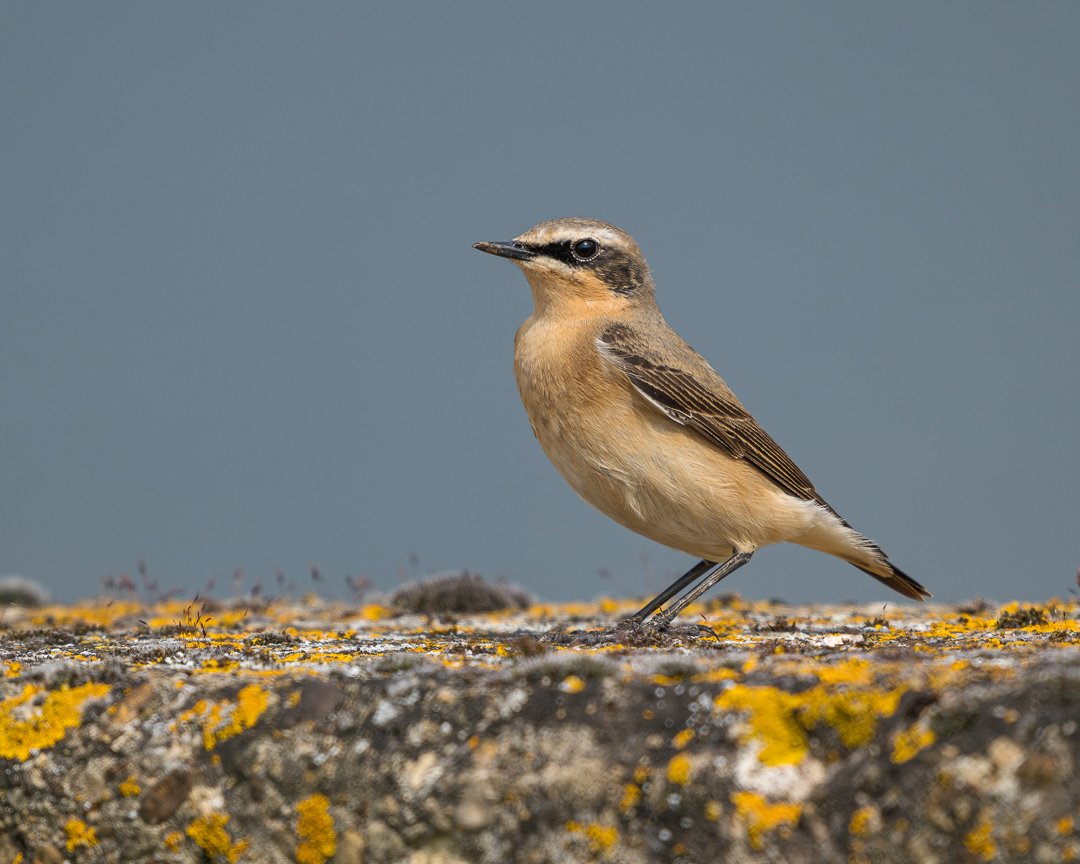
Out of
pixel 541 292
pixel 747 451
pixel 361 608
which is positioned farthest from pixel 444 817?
pixel 361 608

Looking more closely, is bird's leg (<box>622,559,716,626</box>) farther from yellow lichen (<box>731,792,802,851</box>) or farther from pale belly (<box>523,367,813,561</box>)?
yellow lichen (<box>731,792,802,851</box>)

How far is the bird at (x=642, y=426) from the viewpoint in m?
7.09

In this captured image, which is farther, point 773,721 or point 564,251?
point 564,251

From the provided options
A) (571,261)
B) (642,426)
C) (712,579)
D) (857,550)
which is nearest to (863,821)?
(642,426)

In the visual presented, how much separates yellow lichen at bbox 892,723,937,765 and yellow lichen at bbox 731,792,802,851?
0.35 m

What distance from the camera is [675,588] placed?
7.89 m

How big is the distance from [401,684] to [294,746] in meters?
0.45

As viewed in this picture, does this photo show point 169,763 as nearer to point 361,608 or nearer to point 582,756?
point 582,756

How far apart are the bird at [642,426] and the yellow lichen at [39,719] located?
3.32 meters

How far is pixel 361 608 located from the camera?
9.90 metres

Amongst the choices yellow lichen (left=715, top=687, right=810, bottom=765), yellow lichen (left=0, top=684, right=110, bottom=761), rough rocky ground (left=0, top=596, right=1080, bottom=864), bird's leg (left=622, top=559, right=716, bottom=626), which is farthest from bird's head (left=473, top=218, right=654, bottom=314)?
yellow lichen (left=715, top=687, right=810, bottom=765)

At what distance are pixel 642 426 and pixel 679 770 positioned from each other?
3703 mm

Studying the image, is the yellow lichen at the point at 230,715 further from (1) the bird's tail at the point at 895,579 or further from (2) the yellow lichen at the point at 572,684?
(1) the bird's tail at the point at 895,579

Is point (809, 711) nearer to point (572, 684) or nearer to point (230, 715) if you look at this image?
point (572, 684)
